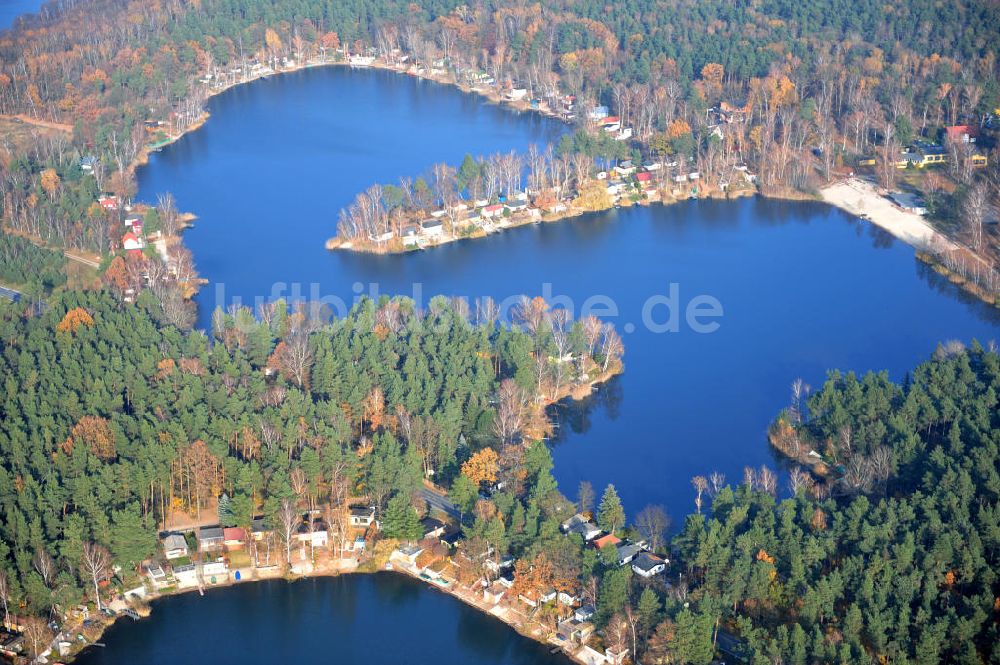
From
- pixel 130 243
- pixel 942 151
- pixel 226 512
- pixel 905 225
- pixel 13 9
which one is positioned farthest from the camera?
pixel 13 9

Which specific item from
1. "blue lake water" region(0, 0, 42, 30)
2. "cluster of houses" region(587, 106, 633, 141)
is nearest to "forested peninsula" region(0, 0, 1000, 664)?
"cluster of houses" region(587, 106, 633, 141)

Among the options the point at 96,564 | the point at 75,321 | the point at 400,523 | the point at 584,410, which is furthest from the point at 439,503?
the point at 75,321

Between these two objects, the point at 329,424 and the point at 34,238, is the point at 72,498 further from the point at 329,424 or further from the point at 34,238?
the point at 34,238

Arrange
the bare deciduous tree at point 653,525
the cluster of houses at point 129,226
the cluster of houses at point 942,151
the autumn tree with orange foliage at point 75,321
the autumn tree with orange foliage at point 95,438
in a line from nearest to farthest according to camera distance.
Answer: the bare deciduous tree at point 653,525
the autumn tree with orange foliage at point 95,438
the autumn tree with orange foliage at point 75,321
the cluster of houses at point 129,226
the cluster of houses at point 942,151

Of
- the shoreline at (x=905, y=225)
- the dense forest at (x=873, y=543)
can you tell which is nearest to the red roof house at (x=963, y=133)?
the shoreline at (x=905, y=225)

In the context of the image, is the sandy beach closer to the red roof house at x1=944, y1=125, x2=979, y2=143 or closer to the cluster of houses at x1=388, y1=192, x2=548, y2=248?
the red roof house at x1=944, y1=125, x2=979, y2=143

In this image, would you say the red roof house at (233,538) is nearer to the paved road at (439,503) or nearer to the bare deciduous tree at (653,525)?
the paved road at (439,503)

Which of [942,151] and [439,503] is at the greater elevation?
[942,151]

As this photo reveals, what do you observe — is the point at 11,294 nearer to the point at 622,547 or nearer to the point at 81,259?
the point at 81,259
